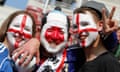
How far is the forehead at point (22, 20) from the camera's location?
268cm

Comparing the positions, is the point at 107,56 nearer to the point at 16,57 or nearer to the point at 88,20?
the point at 88,20

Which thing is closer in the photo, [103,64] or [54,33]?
[103,64]

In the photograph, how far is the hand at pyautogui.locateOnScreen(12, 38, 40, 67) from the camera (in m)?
2.42

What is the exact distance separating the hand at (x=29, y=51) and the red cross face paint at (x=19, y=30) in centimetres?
7

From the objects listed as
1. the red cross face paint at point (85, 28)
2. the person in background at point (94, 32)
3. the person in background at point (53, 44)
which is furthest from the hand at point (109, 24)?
the person in background at point (53, 44)

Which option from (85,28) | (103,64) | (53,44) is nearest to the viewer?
(103,64)

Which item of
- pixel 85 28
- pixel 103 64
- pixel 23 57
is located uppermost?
pixel 85 28

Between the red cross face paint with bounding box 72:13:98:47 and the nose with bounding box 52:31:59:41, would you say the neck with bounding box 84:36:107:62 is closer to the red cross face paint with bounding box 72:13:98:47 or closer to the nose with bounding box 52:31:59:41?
the red cross face paint with bounding box 72:13:98:47

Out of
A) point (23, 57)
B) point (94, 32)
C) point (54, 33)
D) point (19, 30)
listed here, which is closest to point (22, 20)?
point (19, 30)

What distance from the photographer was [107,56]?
8.35ft

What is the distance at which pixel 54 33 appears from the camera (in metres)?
2.63

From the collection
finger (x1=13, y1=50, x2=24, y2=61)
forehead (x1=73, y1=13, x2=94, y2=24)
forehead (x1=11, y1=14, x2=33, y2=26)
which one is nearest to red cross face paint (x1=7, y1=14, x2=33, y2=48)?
forehead (x1=11, y1=14, x2=33, y2=26)

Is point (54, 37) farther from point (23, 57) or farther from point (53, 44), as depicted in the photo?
point (23, 57)

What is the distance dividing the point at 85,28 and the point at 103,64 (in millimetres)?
346
